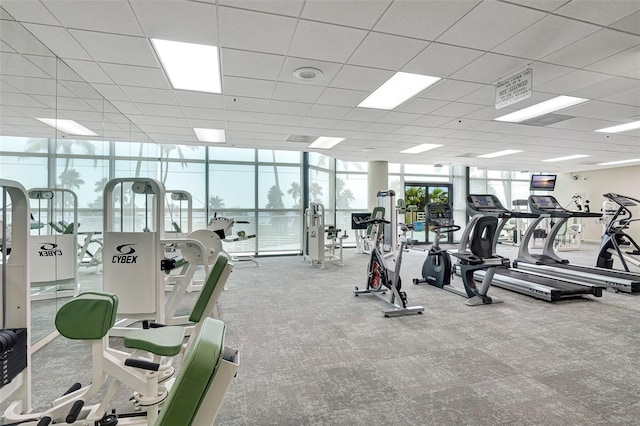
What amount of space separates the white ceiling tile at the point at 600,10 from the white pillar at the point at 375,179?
724 centimetres

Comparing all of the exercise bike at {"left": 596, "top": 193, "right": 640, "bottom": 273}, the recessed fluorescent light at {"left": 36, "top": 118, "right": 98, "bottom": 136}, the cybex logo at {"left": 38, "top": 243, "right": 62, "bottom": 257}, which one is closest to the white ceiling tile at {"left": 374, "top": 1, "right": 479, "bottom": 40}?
the cybex logo at {"left": 38, "top": 243, "right": 62, "bottom": 257}

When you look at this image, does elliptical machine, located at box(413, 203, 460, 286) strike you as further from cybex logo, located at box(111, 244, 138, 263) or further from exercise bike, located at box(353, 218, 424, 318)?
cybex logo, located at box(111, 244, 138, 263)

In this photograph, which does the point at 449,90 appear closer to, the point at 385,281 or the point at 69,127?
the point at 385,281

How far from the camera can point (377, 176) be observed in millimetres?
9828

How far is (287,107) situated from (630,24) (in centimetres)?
371

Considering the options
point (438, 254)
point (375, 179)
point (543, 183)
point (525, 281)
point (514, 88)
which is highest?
point (514, 88)

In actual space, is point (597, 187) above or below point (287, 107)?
below

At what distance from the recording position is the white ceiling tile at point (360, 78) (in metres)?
3.50

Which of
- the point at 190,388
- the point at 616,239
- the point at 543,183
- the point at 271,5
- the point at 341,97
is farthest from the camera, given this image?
the point at 543,183

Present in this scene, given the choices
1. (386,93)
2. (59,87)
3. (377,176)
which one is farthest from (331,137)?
(59,87)

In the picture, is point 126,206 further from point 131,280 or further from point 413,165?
point 413,165

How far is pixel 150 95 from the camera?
166 inches

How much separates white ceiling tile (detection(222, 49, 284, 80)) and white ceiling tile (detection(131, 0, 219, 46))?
27cm

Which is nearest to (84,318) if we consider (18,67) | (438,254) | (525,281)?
(18,67)
